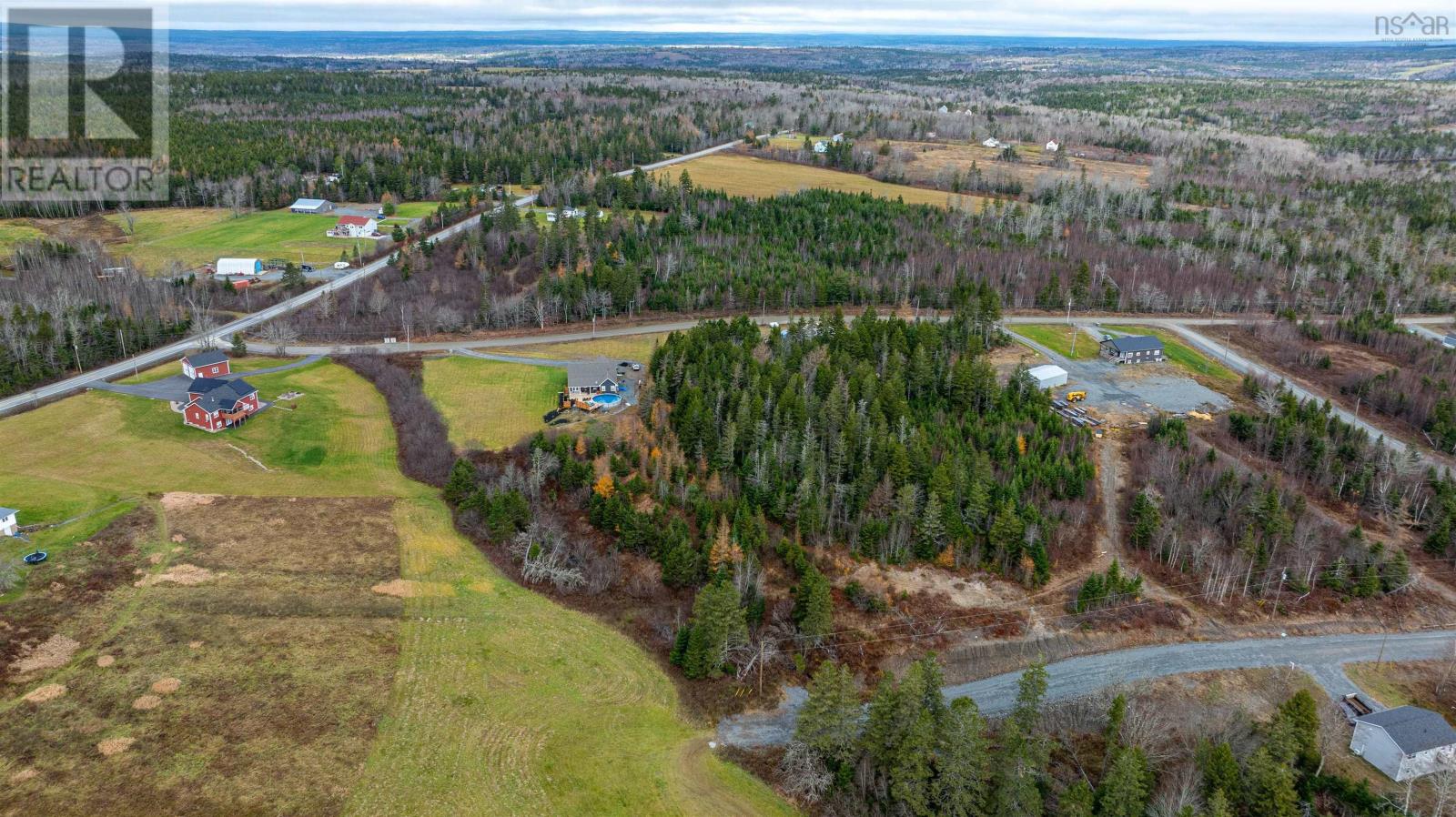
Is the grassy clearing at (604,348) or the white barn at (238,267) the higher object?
the white barn at (238,267)

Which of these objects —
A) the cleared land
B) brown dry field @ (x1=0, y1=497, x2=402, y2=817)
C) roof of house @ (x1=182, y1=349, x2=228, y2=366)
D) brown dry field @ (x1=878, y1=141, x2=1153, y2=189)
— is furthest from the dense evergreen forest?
brown dry field @ (x1=878, y1=141, x2=1153, y2=189)

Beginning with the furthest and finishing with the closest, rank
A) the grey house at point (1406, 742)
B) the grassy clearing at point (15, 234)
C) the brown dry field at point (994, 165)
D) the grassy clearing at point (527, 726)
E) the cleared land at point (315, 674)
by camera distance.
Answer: the brown dry field at point (994, 165) < the grassy clearing at point (15, 234) < the grey house at point (1406, 742) < the grassy clearing at point (527, 726) < the cleared land at point (315, 674)

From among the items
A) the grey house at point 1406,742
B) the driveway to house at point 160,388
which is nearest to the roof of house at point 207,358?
the driveway to house at point 160,388

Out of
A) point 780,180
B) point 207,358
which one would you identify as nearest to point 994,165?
point 780,180

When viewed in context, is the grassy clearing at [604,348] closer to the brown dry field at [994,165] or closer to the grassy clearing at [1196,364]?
the grassy clearing at [1196,364]

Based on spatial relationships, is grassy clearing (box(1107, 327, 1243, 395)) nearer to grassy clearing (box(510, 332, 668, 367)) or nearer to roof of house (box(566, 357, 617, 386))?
grassy clearing (box(510, 332, 668, 367))

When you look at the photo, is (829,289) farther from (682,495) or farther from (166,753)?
(166,753)

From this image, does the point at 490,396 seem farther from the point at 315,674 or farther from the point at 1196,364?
the point at 1196,364
